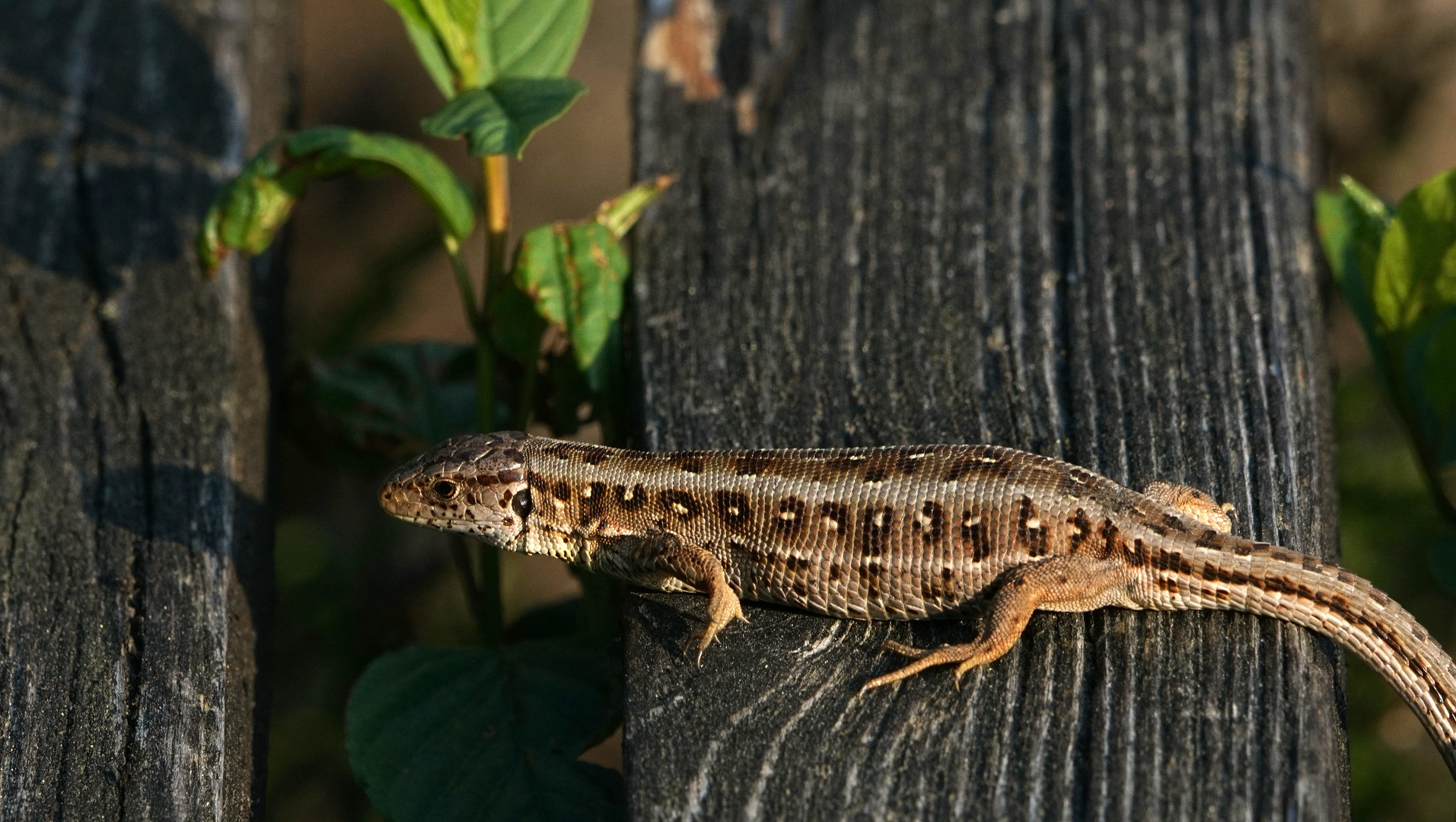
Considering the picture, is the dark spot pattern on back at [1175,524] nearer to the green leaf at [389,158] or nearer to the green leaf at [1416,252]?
the green leaf at [1416,252]

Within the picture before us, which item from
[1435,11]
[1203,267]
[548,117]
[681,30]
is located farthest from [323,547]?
[1435,11]

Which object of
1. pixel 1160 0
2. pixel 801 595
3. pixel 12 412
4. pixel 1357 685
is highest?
pixel 1160 0

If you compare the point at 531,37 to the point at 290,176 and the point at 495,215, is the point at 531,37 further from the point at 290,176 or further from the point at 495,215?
the point at 290,176

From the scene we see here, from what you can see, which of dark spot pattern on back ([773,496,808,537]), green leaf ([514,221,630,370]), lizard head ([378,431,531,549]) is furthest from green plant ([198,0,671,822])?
dark spot pattern on back ([773,496,808,537])

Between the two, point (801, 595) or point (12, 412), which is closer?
point (801, 595)

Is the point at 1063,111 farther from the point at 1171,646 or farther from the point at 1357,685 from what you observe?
the point at 1357,685

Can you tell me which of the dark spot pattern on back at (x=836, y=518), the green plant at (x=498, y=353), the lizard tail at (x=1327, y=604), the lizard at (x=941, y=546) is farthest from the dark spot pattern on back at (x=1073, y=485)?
the green plant at (x=498, y=353)

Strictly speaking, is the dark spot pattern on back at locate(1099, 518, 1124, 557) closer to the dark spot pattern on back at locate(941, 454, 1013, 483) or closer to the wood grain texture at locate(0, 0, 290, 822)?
the dark spot pattern on back at locate(941, 454, 1013, 483)
